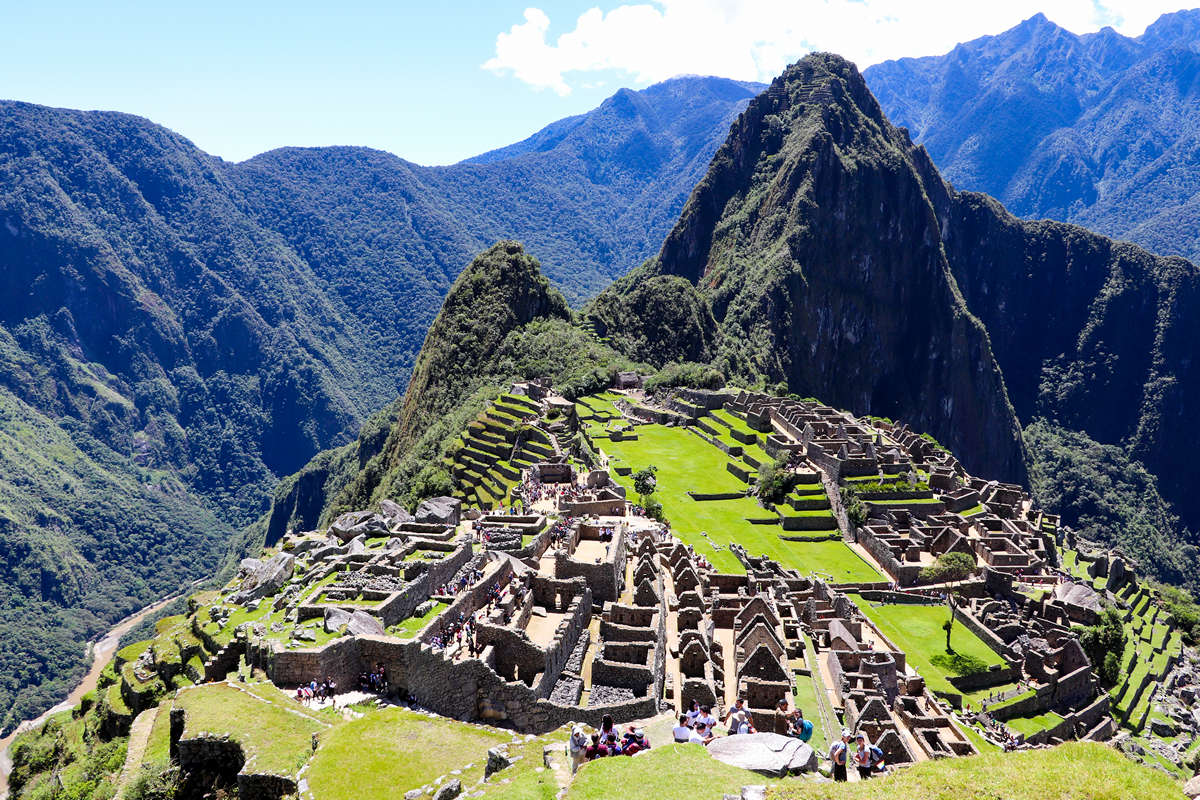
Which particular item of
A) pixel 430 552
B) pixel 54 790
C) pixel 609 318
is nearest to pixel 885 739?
pixel 430 552

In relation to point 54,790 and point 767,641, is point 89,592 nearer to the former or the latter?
point 54,790

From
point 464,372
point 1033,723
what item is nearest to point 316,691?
point 1033,723

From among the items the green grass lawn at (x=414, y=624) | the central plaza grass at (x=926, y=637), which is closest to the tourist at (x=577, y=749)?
the green grass lawn at (x=414, y=624)

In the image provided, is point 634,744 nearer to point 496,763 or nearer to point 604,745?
point 604,745

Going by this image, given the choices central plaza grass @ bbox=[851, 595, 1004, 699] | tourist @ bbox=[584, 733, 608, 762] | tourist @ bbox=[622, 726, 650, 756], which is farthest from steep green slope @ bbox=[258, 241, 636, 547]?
tourist @ bbox=[584, 733, 608, 762]

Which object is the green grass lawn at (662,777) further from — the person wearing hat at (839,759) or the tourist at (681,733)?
the person wearing hat at (839,759)

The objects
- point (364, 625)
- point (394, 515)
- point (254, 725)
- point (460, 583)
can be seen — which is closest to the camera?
point (254, 725)

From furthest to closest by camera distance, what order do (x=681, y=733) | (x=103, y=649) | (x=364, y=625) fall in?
(x=103, y=649)
(x=364, y=625)
(x=681, y=733)
